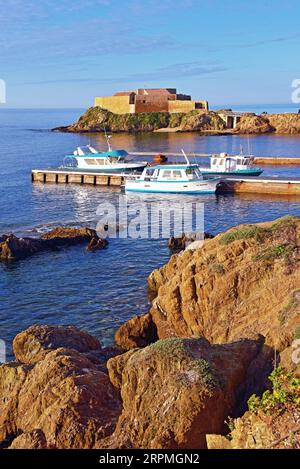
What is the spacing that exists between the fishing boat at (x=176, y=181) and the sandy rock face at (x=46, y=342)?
1365 inches

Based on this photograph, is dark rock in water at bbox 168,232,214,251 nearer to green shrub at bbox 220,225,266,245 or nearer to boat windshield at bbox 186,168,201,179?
green shrub at bbox 220,225,266,245

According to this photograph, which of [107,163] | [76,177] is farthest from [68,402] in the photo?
A: [107,163]

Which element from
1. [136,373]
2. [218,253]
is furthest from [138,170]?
[136,373]

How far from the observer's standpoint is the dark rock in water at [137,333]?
18641mm

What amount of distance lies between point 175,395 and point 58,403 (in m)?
2.76

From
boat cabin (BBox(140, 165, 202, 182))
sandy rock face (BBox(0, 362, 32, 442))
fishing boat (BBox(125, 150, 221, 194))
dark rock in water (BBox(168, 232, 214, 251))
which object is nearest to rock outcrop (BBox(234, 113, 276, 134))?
boat cabin (BBox(140, 165, 202, 182))

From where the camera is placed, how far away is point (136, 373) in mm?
9688

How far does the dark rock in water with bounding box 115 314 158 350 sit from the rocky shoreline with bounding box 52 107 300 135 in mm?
110156

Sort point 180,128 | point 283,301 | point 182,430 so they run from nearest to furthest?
point 182,430, point 283,301, point 180,128

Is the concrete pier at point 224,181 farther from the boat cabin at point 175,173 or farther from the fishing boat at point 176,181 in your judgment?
the boat cabin at point 175,173

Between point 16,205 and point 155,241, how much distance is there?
1939 centimetres

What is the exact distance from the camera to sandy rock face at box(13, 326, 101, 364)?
15.5 m

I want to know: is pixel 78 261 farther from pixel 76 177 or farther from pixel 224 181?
pixel 76 177

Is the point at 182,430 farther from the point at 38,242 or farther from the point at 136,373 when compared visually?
the point at 38,242
